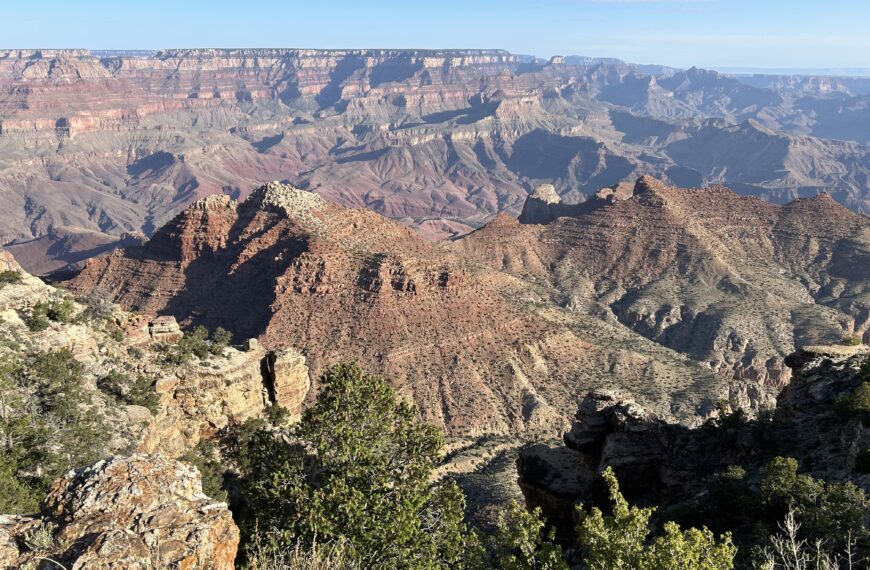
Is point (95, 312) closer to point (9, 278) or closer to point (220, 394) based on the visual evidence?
point (9, 278)

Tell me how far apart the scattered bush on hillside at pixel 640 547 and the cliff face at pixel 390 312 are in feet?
155

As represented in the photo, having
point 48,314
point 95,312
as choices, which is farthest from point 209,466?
point 95,312

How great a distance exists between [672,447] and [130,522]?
29.0 m

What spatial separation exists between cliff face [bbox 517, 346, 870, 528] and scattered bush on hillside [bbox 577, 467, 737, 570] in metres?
15.8

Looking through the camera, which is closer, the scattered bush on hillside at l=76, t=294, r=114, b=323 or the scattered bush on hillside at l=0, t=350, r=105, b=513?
the scattered bush on hillside at l=0, t=350, r=105, b=513

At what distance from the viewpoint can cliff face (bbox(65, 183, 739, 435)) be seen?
225 feet

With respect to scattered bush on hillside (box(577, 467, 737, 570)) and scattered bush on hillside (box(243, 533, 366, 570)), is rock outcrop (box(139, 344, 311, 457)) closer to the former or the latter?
scattered bush on hillside (box(243, 533, 366, 570))

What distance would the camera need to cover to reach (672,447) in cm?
3503

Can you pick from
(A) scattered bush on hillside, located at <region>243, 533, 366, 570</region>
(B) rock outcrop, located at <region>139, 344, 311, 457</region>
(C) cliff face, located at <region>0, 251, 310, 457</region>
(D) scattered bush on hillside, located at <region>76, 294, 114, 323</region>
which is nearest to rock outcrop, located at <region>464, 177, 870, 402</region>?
(B) rock outcrop, located at <region>139, 344, 311, 457</region>

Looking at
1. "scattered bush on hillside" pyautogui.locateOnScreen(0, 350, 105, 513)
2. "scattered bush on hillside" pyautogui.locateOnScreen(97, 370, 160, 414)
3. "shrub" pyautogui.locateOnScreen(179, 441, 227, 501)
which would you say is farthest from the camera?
"scattered bush on hillside" pyautogui.locateOnScreen(97, 370, 160, 414)

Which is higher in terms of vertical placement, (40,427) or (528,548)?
(528,548)

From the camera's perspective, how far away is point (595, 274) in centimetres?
11500

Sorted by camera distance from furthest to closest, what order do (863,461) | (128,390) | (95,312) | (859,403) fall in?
(95,312)
(128,390)
(859,403)
(863,461)

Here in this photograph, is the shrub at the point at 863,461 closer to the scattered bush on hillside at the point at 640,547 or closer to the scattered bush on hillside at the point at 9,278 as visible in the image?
the scattered bush on hillside at the point at 640,547
